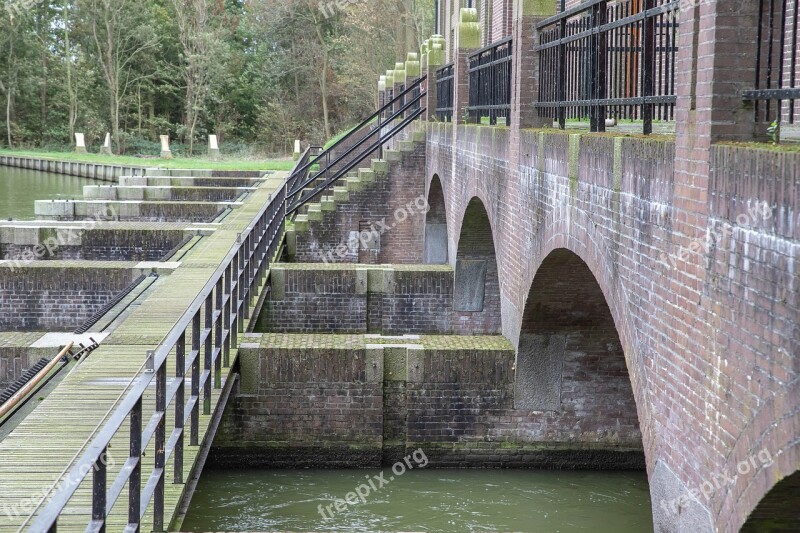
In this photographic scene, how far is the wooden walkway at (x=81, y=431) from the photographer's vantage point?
5.78m

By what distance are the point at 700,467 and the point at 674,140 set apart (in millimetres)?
1702

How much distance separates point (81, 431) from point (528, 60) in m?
5.31

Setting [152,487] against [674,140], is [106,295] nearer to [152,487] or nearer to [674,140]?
[152,487]

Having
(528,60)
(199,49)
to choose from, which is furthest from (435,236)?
(199,49)

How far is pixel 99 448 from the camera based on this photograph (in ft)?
14.0

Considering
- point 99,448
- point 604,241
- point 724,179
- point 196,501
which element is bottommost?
point 196,501

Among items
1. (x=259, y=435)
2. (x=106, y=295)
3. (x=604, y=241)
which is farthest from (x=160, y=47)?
(x=604, y=241)

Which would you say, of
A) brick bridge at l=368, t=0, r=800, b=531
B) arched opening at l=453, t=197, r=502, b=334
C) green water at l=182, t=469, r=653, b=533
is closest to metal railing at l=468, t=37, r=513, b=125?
brick bridge at l=368, t=0, r=800, b=531

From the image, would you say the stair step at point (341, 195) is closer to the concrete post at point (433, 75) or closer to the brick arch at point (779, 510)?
the concrete post at point (433, 75)

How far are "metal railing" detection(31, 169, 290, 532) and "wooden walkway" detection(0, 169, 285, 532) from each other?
139mm

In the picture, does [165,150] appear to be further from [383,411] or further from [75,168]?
[383,411]

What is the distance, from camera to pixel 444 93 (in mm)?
19188

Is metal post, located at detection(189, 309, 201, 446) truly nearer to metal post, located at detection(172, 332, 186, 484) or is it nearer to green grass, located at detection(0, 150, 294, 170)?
metal post, located at detection(172, 332, 186, 484)

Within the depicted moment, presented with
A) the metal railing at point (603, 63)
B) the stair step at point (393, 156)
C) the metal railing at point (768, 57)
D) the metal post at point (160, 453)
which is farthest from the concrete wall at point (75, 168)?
the metal railing at point (768, 57)
